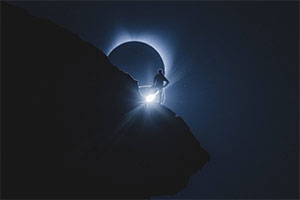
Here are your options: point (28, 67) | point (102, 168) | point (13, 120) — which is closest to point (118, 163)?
point (102, 168)

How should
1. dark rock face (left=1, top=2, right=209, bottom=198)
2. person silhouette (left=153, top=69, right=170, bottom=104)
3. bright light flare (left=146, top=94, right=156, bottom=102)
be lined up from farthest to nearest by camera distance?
1. person silhouette (left=153, top=69, right=170, bottom=104)
2. bright light flare (left=146, top=94, right=156, bottom=102)
3. dark rock face (left=1, top=2, right=209, bottom=198)

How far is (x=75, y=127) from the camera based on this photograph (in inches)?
229

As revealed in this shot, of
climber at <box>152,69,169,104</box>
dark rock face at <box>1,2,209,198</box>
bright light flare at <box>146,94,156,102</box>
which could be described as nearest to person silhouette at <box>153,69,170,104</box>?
climber at <box>152,69,169,104</box>

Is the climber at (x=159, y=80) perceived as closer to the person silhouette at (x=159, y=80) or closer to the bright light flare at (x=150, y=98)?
the person silhouette at (x=159, y=80)

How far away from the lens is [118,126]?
644cm

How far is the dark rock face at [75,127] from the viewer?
5016 mm

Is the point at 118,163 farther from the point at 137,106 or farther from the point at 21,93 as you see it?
the point at 21,93

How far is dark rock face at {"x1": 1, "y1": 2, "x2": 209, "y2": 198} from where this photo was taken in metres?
5.02

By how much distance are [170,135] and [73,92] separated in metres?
3.98

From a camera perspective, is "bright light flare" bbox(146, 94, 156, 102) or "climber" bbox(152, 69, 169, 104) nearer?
"bright light flare" bbox(146, 94, 156, 102)

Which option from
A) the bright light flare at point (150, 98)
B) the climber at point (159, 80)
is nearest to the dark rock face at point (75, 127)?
the bright light flare at point (150, 98)

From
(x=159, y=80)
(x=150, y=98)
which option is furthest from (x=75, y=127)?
(x=159, y=80)

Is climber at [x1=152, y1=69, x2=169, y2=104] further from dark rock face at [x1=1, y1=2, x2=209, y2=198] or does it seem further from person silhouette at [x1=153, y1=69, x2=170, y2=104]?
dark rock face at [x1=1, y1=2, x2=209, y2=198]

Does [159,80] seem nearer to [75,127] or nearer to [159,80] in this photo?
[159,80]
